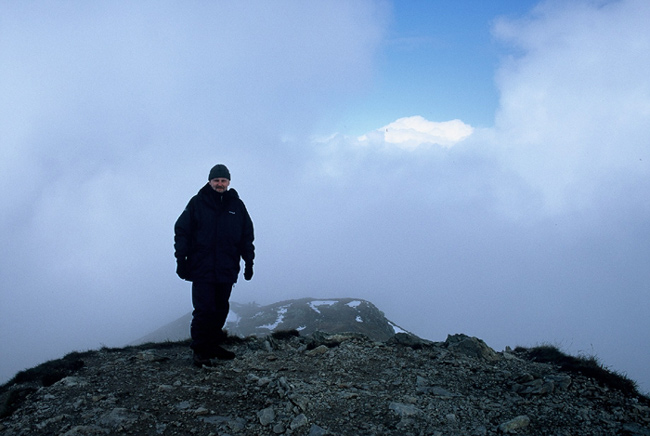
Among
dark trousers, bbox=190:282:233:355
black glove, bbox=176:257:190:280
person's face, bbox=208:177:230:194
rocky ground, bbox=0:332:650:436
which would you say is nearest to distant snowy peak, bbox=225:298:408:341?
rocky ground, bbox=0:332:650:436

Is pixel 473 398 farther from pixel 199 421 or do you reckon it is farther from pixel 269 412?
pixel 199 421

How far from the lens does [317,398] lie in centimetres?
662

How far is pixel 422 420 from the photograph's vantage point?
19.4 feet

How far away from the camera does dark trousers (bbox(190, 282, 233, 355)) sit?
862cm

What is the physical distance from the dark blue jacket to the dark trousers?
0.84 feet

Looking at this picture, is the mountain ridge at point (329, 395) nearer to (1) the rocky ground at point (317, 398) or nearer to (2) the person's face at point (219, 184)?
(1) the rocky ground at point (317, 398)

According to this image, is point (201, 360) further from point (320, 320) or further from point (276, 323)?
point (276, 323)

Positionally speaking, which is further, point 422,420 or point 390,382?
point 390,382

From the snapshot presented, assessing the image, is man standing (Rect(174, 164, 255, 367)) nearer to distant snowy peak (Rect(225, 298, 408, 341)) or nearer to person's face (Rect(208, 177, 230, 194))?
person's face (Rect(208, 177, 230, 194))

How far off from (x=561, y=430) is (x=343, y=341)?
19.8 ft

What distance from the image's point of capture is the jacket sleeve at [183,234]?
27.8ft

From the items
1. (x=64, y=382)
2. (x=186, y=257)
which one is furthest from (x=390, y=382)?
(x=64, y=382)

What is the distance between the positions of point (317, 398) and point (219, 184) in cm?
536

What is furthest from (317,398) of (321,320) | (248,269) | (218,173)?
(321,320)
